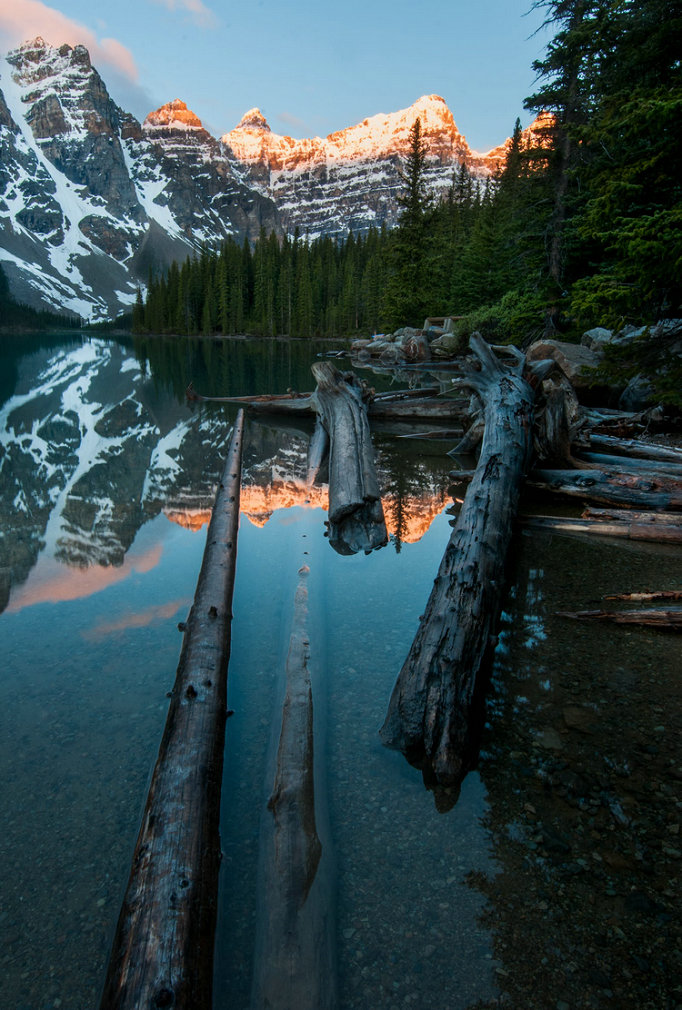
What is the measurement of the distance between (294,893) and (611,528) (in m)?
5.79

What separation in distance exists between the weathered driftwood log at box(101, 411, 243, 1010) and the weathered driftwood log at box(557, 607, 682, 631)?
3142mm

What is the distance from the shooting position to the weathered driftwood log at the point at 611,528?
6.50m

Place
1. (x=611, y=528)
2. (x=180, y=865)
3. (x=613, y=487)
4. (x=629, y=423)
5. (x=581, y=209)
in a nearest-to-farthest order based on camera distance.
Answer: (x=180, y=865)
(x=611, y=528)
(x=613, y=487)
(x=629, y=423)
(x=581, y=209)

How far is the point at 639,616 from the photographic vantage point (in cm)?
475

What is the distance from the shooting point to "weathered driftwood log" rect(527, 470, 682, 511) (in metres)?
7.11

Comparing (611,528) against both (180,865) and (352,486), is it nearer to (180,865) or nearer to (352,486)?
(352,486)

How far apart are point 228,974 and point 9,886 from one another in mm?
1116

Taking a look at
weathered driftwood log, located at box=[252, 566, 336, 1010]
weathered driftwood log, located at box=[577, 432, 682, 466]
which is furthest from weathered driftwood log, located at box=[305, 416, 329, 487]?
weathered driftwood log, located at box=[252, 566, 336, 1010]

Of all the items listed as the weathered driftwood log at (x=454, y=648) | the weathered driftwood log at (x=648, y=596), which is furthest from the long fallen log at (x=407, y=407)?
the weathered driftwood log at (x=648, y=596)

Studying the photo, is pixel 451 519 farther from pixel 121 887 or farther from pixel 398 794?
pixel 121 887

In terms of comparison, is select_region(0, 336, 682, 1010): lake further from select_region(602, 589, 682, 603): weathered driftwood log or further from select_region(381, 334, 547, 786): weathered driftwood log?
select_region(602, 589, 682, 603): weathered driftwood log

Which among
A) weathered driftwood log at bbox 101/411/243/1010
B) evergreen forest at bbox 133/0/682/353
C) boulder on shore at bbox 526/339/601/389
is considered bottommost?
weathered driftwood log at bbox 101/411/243/1010

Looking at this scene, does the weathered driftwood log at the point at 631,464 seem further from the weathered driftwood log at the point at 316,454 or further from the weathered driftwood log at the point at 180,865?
the weathered driftwood log at the point at 180,865

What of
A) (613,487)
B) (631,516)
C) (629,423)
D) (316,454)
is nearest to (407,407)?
(316,454)
